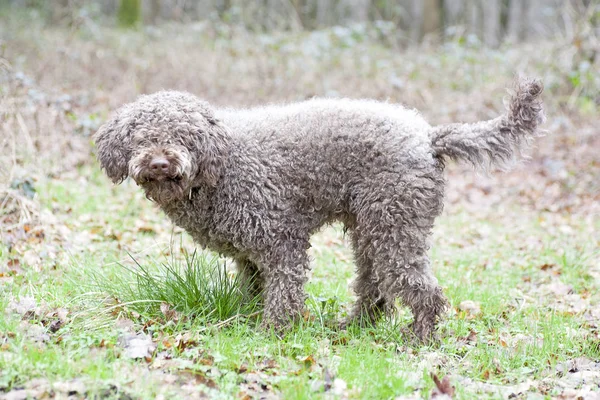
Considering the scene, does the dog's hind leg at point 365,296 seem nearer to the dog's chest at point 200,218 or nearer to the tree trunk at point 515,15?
the dog's chest at point 200,218

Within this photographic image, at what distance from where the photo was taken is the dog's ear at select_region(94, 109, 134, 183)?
4.54 metres

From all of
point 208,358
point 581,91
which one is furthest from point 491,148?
point 581,91

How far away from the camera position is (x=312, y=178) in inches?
187

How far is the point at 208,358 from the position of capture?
4.11 m

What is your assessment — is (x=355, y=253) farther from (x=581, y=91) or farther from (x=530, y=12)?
(x=530, y=12)

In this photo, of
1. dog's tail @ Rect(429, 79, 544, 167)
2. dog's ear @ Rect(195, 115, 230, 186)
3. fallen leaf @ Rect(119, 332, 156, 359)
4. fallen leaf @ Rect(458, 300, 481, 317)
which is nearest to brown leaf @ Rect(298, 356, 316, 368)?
fallen leaf @ Rect(119, 332, 156, 359)

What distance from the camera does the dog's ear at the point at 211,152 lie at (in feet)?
14.9

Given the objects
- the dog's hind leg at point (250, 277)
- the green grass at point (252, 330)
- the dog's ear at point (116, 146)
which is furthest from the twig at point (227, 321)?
the dog's ear at point (116, 146)

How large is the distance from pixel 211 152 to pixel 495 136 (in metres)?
2.04

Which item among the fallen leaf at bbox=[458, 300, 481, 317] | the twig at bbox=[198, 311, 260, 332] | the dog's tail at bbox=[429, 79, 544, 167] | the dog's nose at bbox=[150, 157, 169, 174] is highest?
the dog's tail at bbox=[429, 79, 544, 167]

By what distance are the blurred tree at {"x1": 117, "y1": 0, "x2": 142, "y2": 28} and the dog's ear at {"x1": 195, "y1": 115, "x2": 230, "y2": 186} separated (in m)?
14.6

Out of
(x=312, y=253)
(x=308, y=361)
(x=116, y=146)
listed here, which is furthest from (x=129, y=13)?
(x=308, y=361)

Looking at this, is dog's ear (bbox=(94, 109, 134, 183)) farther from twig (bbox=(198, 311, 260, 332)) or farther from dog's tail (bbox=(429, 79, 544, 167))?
dog's tail (bbox=(429, 79, 544, 167))

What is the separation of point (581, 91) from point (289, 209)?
9.55 meters
